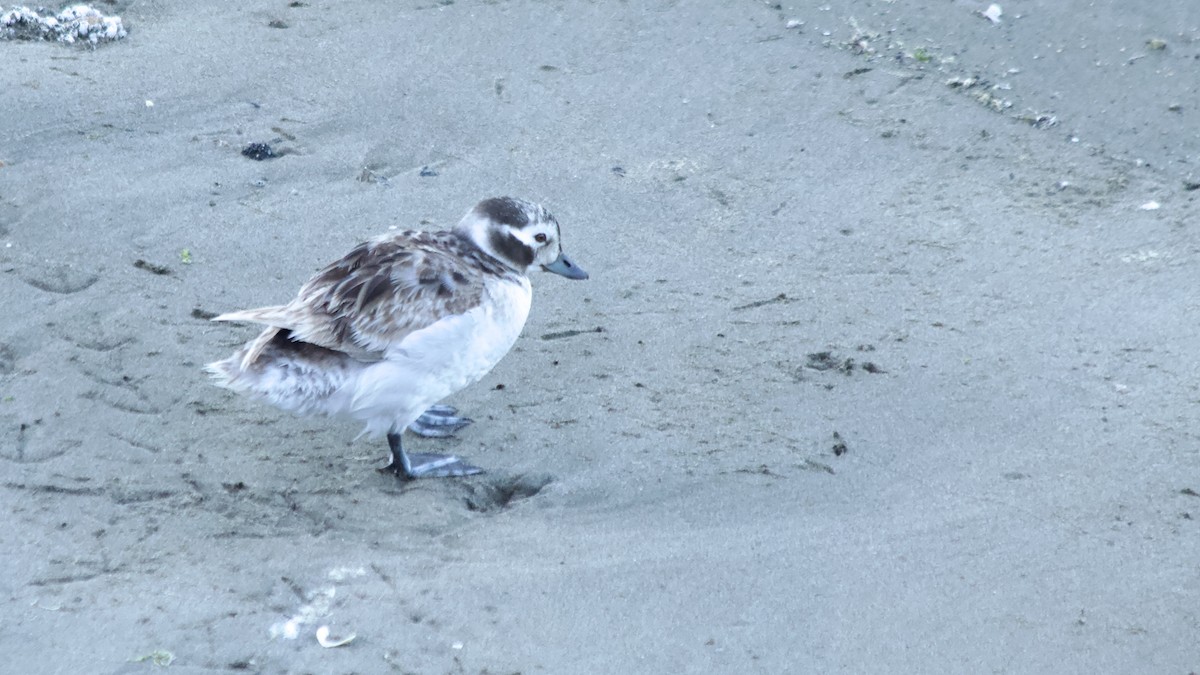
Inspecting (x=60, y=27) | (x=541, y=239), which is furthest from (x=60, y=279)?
(x=60, y=27)

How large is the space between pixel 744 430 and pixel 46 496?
108 inches

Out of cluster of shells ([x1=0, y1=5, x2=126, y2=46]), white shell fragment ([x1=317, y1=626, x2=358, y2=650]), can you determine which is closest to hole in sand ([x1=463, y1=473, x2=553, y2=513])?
white shell fragment ([x1=317, y1=626, x2=358, y2=650])

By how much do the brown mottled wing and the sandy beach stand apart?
2.05 feet

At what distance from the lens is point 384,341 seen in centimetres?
489

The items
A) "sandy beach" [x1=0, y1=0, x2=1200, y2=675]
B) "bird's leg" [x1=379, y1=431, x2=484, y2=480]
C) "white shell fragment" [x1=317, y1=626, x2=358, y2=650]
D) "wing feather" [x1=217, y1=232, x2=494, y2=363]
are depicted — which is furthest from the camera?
"bird's leg" [x1=379, y1=431, x2=484, y2=480]

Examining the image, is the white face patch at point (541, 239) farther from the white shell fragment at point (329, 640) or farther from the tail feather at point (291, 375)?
the white shell fragment at point (329, 640)

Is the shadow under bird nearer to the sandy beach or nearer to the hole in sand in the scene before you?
the hole in sand

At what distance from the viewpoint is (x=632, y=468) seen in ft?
16.5

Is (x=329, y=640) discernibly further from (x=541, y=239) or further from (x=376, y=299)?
(x=541, y=239)

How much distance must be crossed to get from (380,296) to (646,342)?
4.77ft

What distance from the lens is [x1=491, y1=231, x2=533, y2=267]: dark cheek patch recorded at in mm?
5402

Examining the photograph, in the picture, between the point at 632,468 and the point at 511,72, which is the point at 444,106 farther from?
the point at 632,468

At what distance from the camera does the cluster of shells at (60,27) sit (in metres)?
7.86

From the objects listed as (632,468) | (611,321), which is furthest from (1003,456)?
(611,321)
